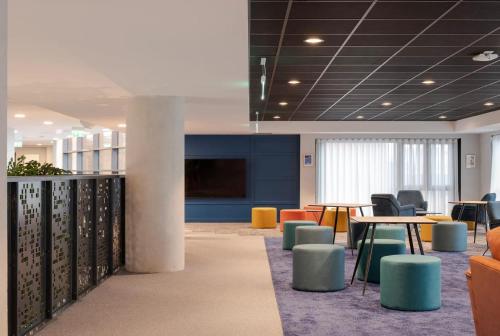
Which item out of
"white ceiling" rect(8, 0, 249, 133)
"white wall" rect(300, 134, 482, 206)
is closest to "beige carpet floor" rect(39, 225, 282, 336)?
"white ceiling" rect(8, 0, 249, 133)

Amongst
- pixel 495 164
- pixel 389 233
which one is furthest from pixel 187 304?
pixel 495 164

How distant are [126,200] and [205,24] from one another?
13.3ft

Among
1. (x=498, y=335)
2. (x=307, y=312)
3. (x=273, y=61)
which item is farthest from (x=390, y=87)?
(x=498, y=335)

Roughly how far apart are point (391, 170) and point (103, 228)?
10.4 m

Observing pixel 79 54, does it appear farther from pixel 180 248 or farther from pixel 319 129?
pixel 319 129

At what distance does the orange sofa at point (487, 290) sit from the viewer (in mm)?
3662

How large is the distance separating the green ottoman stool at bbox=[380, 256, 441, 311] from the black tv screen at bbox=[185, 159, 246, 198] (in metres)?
10.7

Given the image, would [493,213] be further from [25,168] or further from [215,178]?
[215,178]

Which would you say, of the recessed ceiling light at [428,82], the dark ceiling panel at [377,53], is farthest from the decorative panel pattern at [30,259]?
the recessed ceiling light at [428,82]

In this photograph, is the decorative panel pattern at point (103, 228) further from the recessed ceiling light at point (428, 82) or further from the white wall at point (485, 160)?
the white wall at point (485, 160)

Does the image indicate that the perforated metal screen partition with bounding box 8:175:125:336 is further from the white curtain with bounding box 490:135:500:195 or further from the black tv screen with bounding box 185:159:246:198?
the white curtain with bounding box 490:135:500:195

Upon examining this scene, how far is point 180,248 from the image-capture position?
8.20 m

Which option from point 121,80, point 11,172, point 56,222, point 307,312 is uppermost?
point 121,80

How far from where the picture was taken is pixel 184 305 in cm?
601
